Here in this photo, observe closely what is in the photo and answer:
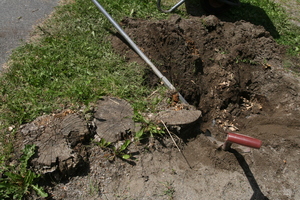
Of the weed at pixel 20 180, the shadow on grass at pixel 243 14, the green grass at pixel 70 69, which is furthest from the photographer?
the shadow on grass at pixel 243 14

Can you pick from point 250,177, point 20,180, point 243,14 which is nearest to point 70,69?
point 20,180

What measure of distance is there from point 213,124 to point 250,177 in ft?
3.19

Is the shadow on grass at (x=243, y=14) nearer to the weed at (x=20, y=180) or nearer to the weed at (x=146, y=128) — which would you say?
the weed at (x=146, y=128)

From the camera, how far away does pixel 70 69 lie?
10.3ft

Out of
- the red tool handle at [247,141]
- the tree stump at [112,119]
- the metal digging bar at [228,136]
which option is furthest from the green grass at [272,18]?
the tree stump at [112,119]

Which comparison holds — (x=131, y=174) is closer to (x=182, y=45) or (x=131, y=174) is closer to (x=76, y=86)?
(x=76, y=86)

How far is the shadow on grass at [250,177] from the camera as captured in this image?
236cm

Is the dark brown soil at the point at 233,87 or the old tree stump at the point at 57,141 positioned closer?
the old tree stump at the point at 57,141

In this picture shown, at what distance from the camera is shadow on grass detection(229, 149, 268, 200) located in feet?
7.74

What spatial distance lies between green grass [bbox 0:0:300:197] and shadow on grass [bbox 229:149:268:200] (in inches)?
46.0

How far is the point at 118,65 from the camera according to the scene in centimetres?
331

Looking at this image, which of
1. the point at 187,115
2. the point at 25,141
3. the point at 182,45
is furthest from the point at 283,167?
the point at 25,141

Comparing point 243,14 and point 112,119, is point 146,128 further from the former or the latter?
point 243,14

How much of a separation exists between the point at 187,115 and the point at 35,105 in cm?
165
